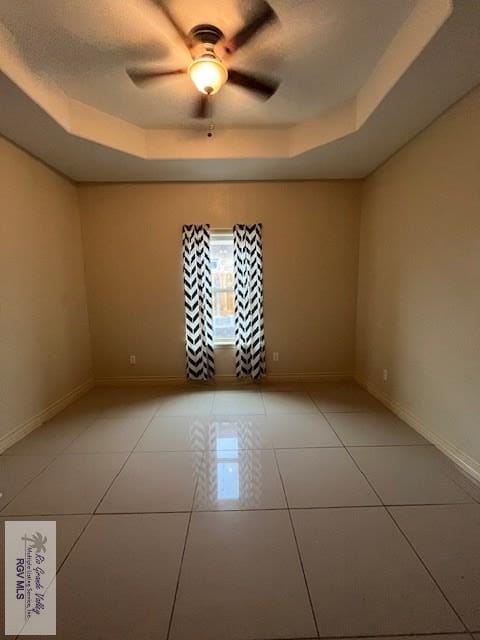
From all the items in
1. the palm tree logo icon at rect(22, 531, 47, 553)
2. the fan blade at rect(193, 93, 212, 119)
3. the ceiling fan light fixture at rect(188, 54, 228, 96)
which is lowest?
the palm tree logo icon at rect(22, 531, 47, 553)

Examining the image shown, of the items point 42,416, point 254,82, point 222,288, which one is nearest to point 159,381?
point 42,416

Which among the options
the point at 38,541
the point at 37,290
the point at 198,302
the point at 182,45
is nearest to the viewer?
the point at 38,541

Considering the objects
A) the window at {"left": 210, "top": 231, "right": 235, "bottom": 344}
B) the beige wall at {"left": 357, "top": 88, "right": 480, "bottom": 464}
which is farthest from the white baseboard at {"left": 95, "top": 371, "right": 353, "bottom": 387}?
the beige wall at {"left": 357, "top": 88, "right": 480, "bottom": 464}

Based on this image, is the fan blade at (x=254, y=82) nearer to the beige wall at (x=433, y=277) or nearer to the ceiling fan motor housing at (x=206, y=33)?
the ceiling fan motor housing at (x=206, y=33)

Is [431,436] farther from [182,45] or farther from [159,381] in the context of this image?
[182,45]

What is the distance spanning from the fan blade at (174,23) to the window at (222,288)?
2.02 meters

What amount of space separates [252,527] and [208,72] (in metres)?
2.52

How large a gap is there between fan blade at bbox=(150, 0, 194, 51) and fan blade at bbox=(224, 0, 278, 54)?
22 cm

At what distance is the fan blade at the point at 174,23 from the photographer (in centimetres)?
151

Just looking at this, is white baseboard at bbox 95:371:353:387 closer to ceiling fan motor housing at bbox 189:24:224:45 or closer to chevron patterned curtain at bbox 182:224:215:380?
chevron patterned curtain at bbox 182:224:215:380

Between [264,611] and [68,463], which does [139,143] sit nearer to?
[68,463]

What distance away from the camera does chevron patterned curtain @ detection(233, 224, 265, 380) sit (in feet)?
11.8

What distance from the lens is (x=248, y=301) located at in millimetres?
3656

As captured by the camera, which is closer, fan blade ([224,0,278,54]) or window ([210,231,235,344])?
fan blade ([224,0,278,54])
